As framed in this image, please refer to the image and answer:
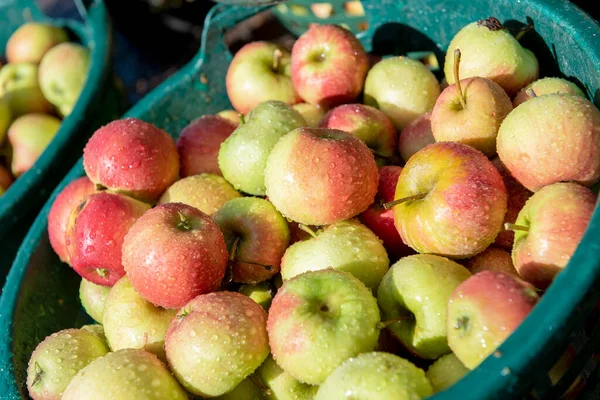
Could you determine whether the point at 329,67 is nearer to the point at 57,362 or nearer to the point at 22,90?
the point at 57,362

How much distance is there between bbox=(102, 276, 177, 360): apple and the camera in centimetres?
162

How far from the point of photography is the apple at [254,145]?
6.01ft

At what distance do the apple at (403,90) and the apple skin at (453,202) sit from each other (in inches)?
21.3

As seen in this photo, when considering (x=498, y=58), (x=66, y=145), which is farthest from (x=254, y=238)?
(x=66, y=145)

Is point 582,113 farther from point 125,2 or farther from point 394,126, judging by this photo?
point 125,2

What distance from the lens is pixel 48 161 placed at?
8.24 feet

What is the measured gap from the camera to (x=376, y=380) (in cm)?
117

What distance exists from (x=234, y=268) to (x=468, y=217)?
2.16 ft

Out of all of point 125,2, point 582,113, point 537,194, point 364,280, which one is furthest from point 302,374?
point 125,2

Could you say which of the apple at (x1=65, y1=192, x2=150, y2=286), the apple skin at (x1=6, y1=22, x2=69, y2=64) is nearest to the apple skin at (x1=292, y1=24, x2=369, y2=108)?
the apple at (x1=65, y1=192, x2=150, y2=286)

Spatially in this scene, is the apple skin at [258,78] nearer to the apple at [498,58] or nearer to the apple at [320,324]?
the apple at [498,58]

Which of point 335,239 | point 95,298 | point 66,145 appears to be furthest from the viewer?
point 66,145

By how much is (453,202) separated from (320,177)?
13.4 inches

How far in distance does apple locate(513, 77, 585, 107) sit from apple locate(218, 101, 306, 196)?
664mm
